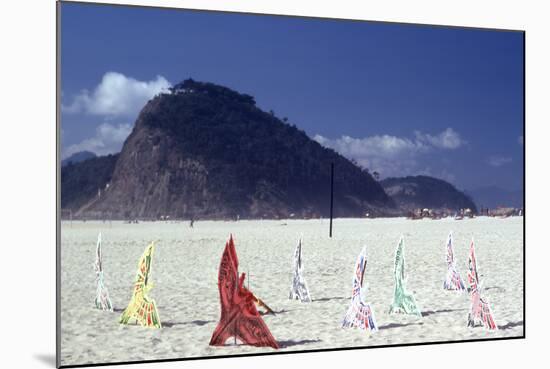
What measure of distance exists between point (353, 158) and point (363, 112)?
408 mm

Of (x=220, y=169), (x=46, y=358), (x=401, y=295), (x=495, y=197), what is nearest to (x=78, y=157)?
(x=46, y=358)

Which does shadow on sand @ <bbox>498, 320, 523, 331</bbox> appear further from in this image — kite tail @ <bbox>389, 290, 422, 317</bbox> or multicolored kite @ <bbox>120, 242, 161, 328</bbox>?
multicolored kite @ <bbox>120, 242, 161, 328</bbox>

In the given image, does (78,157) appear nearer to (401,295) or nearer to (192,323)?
(192,323)

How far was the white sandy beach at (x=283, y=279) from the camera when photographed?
6.74 meters

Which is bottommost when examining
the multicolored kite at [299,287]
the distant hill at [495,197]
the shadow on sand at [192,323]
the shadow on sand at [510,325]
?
the shadow on sand at [510,325]

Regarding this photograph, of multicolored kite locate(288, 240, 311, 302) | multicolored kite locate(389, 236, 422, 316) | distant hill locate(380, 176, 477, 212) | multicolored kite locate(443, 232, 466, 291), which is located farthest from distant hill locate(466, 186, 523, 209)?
multicolored kite locate(288, 240, 311, 302)

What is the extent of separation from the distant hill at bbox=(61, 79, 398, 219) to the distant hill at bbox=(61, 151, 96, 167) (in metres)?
0.10

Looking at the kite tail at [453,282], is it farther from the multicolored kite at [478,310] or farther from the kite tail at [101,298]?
the kite tail at [101,298]

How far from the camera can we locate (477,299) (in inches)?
304

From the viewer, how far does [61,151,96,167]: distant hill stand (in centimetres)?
653

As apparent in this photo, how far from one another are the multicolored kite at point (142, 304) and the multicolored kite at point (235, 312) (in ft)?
1.61

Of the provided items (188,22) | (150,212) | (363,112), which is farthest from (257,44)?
(150,212)

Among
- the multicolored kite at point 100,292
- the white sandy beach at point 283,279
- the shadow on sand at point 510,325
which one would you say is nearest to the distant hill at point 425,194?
the white sandy beach at point 283,279

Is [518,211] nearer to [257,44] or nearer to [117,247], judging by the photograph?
[257,44]
